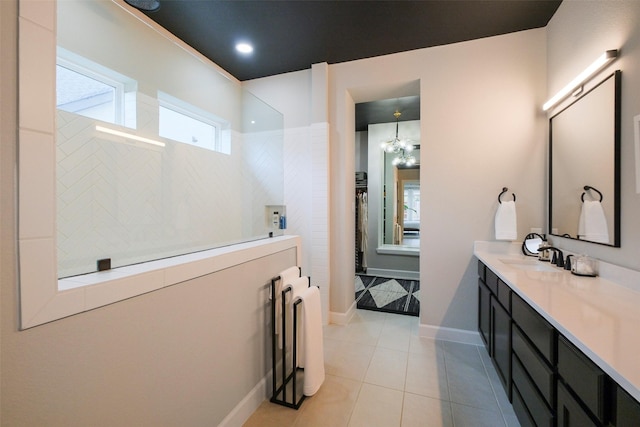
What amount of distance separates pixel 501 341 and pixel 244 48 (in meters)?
3.40

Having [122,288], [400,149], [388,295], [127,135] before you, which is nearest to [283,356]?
[122,288]

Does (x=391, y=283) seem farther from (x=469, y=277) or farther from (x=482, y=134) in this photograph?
(x=482, y=134)

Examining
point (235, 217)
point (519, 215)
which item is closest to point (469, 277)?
point (519, 215)

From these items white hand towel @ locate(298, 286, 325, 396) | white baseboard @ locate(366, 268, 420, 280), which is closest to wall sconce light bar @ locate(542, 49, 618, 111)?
white hand towel @ locate(298, 286, 325, 396)

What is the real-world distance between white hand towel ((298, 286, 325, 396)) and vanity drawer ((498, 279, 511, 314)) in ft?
3.97

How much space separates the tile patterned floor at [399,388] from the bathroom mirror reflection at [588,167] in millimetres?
1290

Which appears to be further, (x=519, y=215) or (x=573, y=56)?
(x=519, y=215)

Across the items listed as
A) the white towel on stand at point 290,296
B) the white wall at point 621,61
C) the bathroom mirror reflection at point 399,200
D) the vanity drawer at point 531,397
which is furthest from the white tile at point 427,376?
the bathroom mirror reflection at point 399,200

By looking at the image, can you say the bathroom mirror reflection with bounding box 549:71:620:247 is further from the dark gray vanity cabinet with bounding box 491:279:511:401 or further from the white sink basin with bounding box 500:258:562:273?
the dark gray vanity cabinet with bounding box 491:279:511:401

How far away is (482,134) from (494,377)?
2.12 m

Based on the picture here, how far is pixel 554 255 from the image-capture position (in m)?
2.04

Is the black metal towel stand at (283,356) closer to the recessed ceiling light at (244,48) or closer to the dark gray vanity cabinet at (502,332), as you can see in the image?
the dark gray vanity cabinet at (502,332)

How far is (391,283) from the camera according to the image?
4.75m

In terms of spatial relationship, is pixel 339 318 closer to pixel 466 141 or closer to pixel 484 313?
pixel 484 313
